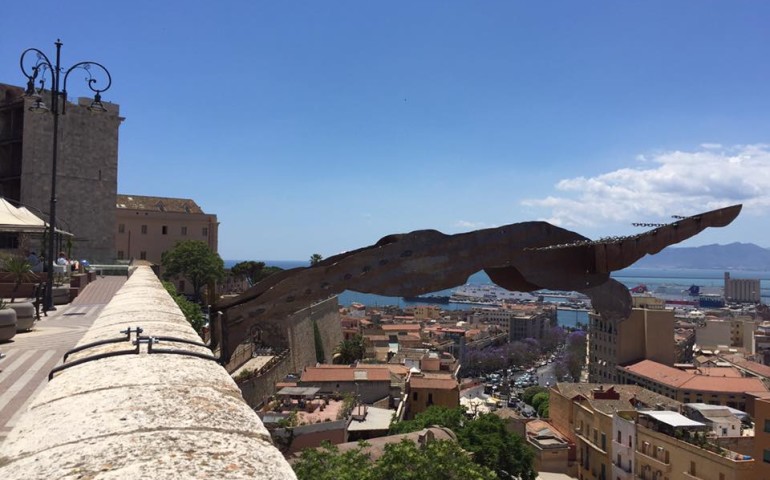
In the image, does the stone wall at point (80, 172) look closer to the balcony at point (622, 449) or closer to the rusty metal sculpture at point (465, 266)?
the balcony at point (622, 449)

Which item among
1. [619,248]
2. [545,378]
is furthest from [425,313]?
[619,248]

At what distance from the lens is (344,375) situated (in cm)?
3709

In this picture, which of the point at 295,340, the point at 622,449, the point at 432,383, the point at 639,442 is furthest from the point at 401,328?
the point at 639,442

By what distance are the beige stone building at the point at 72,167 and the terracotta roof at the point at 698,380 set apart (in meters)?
53.8

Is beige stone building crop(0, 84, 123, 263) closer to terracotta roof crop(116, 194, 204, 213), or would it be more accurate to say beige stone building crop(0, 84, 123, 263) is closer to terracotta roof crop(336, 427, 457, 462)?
terracotta roof crop(116, 194, 204, 213)

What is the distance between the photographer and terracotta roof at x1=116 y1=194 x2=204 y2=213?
58.0 meters

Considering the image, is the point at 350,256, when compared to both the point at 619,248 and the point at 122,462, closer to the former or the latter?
the point at 619,248

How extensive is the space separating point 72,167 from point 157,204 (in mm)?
19122

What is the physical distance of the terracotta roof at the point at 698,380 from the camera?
52906 millimetres

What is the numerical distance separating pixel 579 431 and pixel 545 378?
52846mm

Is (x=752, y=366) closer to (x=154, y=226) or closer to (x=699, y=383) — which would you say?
(x=699, y=383)

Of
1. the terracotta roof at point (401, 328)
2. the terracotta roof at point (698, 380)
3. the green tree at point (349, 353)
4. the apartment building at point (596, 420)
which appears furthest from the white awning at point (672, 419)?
the terracotta roof at point (401, 328)

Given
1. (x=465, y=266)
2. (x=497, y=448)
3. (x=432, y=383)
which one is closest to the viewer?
(x=465, y=266)

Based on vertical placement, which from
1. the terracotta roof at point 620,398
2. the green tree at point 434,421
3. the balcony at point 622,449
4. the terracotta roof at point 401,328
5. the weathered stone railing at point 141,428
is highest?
the weathered stone railing at point 141,428
